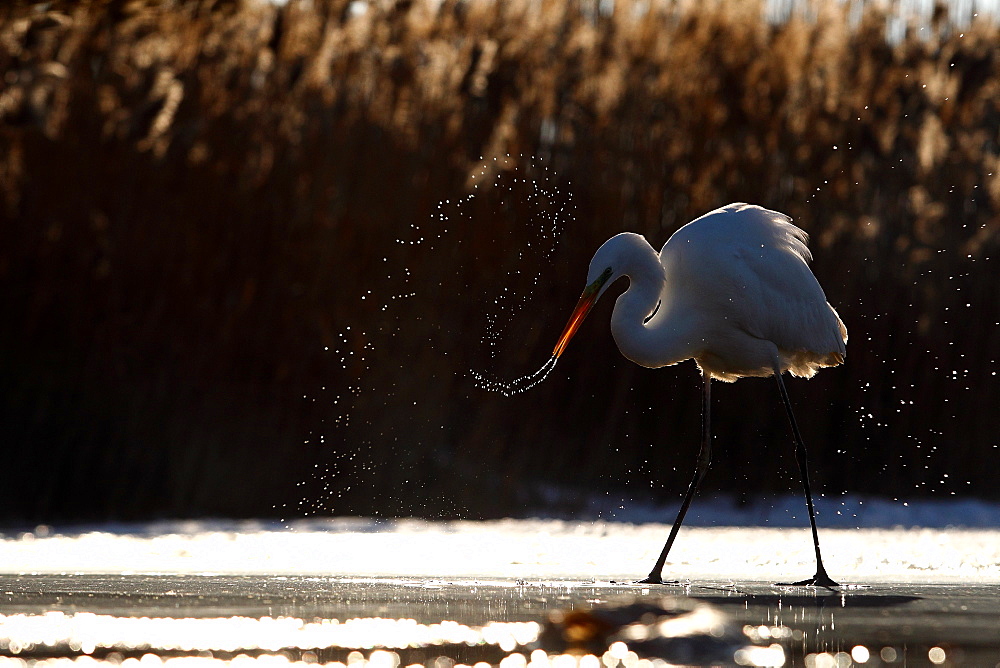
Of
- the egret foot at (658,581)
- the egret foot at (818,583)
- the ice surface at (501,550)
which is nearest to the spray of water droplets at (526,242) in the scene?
the ice surface at (501,550)

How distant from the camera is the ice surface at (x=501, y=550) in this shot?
5.93 m

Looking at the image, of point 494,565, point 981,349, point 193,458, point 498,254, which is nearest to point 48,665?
point 494,565

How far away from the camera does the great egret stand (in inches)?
259

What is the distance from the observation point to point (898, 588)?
540 centimetres

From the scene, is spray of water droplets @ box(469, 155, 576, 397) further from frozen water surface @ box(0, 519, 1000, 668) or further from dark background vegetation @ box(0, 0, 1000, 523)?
frozen water surface @ box(0, 519, 1000, 668)

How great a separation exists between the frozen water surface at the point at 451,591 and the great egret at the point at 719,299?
651 mm

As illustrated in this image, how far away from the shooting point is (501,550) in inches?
272

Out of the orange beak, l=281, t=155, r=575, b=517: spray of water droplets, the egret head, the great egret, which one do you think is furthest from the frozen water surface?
the egret head

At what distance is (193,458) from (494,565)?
2.65 m

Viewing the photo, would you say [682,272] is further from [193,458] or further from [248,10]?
[248,10]

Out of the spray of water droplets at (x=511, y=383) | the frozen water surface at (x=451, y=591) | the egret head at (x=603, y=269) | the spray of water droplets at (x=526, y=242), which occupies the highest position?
the spray of water droplets at (x=526, y=242)

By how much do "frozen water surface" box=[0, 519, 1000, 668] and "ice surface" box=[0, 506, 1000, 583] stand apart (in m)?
0.02

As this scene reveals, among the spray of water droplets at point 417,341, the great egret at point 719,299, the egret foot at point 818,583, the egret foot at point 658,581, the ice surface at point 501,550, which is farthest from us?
the spray of water droplets at point 417,341

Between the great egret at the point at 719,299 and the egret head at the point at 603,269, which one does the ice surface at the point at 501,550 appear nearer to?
the great egret at the point at 719,299
